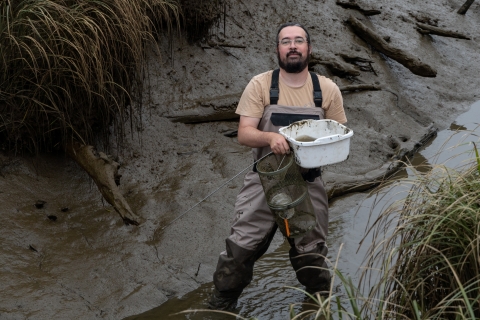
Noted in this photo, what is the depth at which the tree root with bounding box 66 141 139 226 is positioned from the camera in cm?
623

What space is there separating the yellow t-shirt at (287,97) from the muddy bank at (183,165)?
5.31 feet

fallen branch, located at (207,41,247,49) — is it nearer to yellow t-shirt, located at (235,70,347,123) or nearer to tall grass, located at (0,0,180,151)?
tall grass, located at (0,0,180,151)

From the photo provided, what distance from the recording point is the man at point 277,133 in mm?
5051

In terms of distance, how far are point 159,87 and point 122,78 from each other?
1369 millimetres

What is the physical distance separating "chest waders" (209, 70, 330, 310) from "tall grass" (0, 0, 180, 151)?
68.5 inches

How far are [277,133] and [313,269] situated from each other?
101cm

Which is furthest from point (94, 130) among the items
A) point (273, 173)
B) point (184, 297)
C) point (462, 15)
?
point (462, 15)

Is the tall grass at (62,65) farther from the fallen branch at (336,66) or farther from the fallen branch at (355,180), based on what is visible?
the fallen branch at (336,66)

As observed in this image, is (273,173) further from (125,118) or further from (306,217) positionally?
(125,118)

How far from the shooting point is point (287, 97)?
5.08m

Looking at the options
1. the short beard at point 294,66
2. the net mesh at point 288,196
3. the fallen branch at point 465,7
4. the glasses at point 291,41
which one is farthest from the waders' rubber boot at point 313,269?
the fallen branch at point 465,7

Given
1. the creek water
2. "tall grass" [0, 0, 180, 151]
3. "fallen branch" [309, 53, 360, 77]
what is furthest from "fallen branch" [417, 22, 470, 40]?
"tall grass" [0, 0, 180, 151]

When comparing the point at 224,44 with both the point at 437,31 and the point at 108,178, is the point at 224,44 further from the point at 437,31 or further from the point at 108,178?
the point at 437,31

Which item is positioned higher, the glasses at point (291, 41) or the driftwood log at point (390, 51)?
the glasses at point (291, 41)
